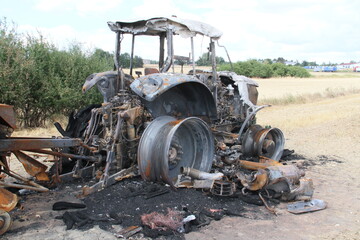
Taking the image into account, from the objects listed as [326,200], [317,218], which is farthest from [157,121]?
[326,200]

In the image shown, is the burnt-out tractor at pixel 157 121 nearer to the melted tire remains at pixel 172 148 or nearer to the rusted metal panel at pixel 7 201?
the melted tire remains at pixel 172 148

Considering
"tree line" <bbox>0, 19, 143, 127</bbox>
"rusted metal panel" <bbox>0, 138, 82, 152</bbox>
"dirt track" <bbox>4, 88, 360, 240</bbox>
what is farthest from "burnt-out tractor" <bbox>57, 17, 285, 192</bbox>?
"tree line" <bbox>0, 19, 143, 127</bbox>

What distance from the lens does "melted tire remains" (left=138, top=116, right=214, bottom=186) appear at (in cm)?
504

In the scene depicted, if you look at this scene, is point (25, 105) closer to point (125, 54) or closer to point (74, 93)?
point (74, 93)

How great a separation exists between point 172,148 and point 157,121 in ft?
1.62

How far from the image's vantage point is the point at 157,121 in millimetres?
5312

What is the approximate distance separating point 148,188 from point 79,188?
51.2 inches

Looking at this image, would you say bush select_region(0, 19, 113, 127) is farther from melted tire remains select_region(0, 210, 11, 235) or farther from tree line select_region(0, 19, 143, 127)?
melted tire remains select_region(0, 210, 11, 235)

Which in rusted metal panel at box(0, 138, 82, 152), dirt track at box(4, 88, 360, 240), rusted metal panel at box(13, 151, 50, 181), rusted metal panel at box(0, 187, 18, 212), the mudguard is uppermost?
the mudguard

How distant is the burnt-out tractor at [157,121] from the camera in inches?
203

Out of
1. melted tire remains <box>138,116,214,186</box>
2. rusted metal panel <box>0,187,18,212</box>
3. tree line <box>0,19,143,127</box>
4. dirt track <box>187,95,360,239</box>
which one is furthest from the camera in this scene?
tree line <box>0,19,143,127</box>

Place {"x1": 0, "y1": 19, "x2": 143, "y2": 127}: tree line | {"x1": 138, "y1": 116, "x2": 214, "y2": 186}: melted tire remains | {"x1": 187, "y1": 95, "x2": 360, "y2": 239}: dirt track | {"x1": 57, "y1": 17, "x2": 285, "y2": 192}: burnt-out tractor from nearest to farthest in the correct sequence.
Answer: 1. {"x1": 187, "y1": 95, "x2": 360, "y2": 239}: dirt track
2. {"x1": 138, "y1": 116, "x2": 214, "y2": 186}: melted tire remains
3. {"x1": 57, "y1": 17, "x2": 285, "y2": 192}: burnt-out tractor
4. {"x1": 0, "y1": 19, "x2": 143, "y2": 127}: tree line

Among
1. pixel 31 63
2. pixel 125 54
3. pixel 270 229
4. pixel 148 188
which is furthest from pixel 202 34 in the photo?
pixel 31 63

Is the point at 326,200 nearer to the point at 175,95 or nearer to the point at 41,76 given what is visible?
the point at 175,95
